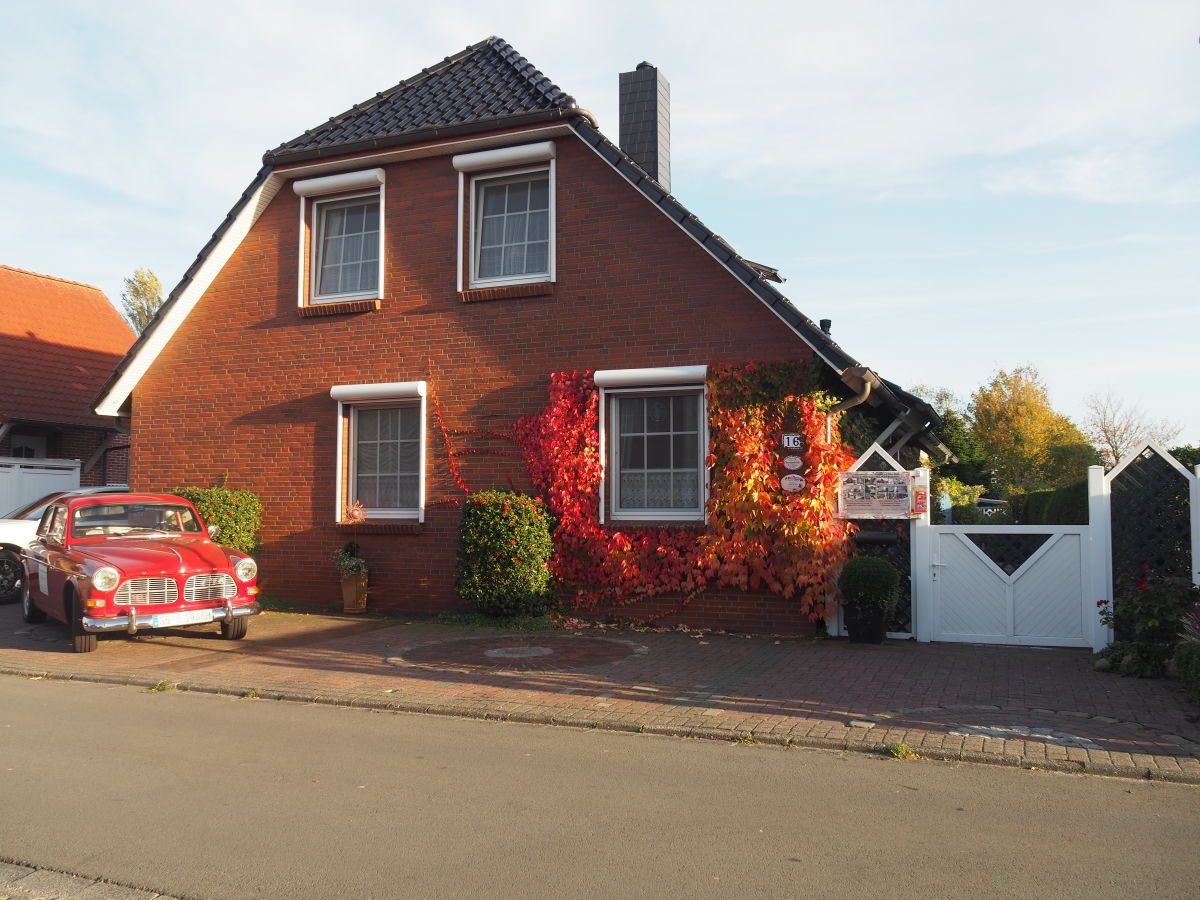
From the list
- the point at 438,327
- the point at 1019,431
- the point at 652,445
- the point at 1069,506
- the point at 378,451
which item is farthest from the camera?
the point at 1019,431

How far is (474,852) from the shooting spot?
4.53 m

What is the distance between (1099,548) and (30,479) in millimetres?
18042

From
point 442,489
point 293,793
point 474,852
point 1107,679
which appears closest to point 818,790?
point 474,852

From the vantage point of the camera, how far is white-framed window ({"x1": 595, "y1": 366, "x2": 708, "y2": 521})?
1196 cm

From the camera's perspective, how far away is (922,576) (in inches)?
422

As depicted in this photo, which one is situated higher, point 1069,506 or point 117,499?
point 1069,506

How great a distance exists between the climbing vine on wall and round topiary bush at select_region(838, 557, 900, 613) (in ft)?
1.62

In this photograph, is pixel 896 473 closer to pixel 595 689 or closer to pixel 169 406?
pixel 595 689

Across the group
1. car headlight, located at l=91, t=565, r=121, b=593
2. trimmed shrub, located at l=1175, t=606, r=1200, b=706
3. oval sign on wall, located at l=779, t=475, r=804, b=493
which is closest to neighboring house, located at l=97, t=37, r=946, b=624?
oval sign on wall, located at l=779, t=475, r=804, b=493

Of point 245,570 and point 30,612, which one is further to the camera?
point 30,612

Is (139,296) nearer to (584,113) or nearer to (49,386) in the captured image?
(49,386)

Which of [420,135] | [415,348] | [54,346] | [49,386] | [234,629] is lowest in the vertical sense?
[234,629]

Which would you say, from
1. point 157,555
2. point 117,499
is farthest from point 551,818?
point 117,499

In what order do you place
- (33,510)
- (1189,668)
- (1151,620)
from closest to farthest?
(1189,668) → (1151,620) → (33,510)
